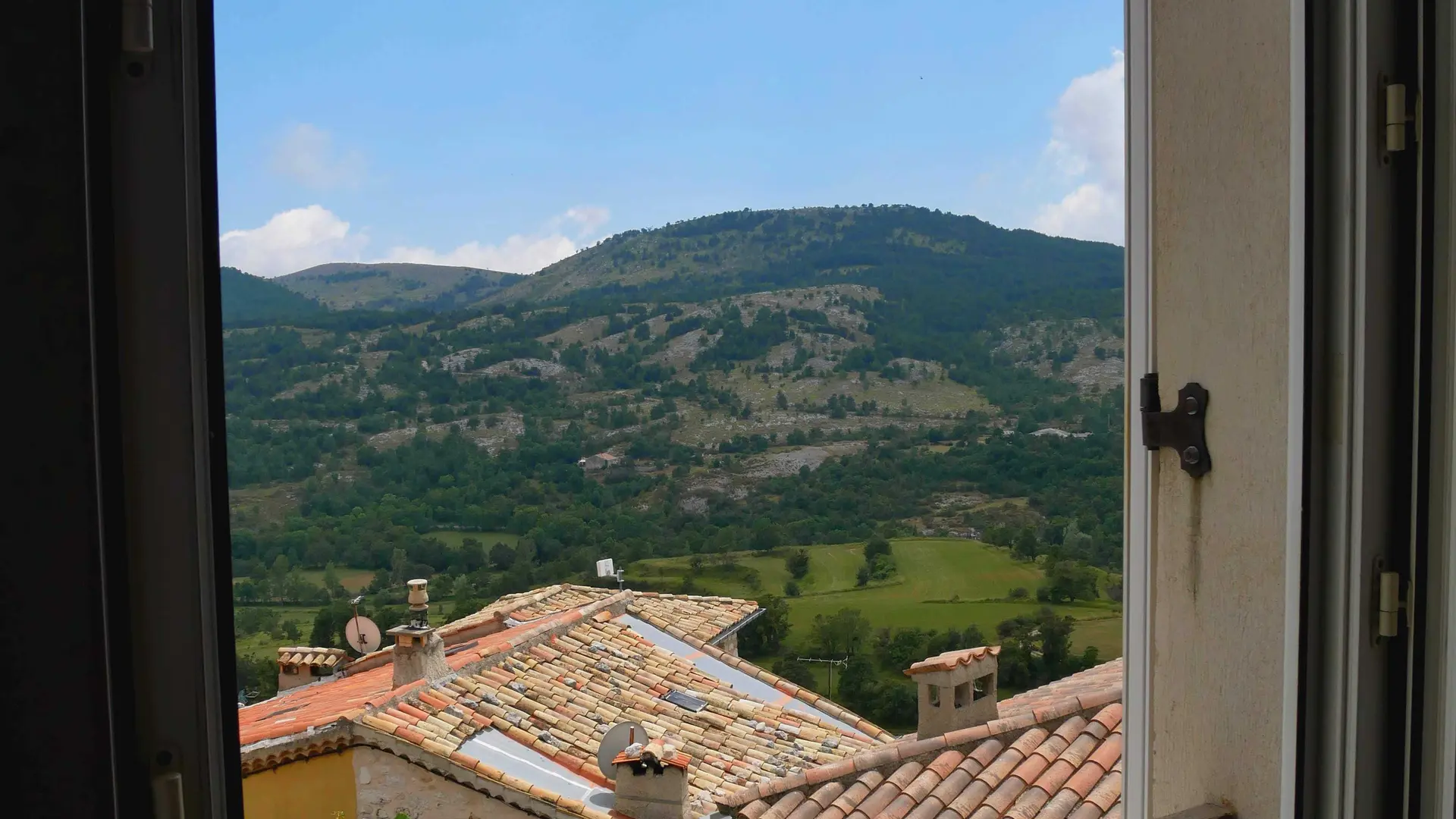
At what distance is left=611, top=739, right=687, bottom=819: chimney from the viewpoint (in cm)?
468

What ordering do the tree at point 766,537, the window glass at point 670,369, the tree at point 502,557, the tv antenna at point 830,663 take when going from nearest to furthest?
1. the window glass at point 670,369
2. the tv antenna at point 830,663
3. the tree at point 502,557
4. the tree at point 766,537

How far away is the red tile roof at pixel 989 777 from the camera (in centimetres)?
317

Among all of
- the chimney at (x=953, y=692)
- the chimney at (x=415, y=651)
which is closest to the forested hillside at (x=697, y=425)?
the chimney at (x=415, y=651)

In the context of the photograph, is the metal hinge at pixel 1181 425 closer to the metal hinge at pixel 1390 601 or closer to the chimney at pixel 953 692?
the metal hinge at pixel 1390 601

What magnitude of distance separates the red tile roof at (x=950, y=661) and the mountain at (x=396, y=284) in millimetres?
22990

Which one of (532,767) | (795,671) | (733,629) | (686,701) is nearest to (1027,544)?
(795,671)

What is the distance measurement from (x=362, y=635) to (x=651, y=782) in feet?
11.4

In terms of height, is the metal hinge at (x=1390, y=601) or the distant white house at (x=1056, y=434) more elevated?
the metal hinge at (x=1390, y=601)

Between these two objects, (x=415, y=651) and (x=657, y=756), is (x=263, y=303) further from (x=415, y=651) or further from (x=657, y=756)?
(x=657, y=756)

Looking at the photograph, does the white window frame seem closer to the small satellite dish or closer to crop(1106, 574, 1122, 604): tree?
the small satellite dish

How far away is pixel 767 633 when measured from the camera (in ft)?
49.9

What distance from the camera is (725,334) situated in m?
24.3

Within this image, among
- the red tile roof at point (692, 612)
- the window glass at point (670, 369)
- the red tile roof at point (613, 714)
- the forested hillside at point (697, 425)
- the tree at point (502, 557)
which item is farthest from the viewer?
the tree at point (502, 557)

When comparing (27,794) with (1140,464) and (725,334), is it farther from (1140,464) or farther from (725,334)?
(725,334)
